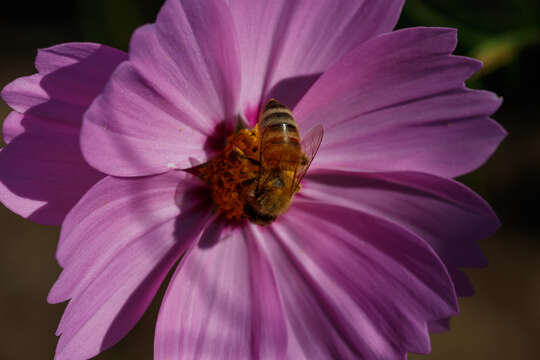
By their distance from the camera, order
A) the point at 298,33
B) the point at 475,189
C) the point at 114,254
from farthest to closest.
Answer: the point at 475,189 < the point at 298,33 < the point at 114,254

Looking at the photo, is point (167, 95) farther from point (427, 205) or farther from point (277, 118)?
point (427, 205)

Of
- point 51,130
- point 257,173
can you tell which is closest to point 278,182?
point 257,173

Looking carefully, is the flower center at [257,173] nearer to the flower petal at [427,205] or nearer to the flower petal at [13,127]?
the flower petal at [427,205]

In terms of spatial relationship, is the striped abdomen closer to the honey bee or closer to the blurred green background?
the honey bee

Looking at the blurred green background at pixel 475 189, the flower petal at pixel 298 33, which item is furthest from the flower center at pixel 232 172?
the blurred green background at pixel 475 189

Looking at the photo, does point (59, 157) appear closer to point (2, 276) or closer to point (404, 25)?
point (404, 25)
